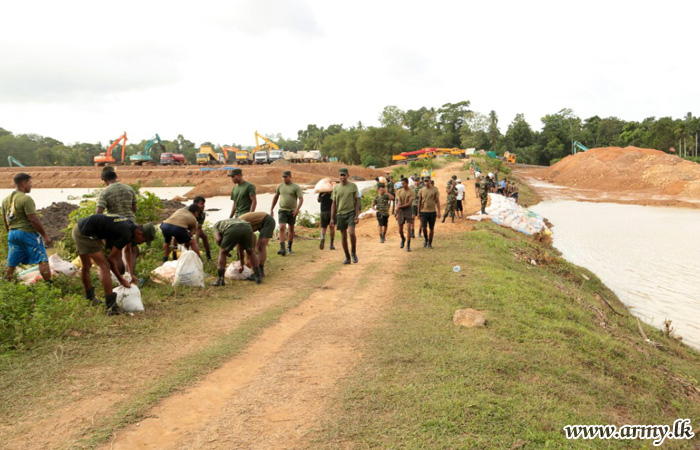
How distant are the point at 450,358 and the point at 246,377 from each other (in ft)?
5.93

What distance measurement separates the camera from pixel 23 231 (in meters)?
5.74

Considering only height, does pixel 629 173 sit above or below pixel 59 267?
above

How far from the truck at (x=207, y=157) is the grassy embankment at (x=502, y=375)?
4904 centimetres

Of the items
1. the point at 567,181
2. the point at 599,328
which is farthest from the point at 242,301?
the point at 567,181

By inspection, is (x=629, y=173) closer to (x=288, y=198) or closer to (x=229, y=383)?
(x=288, y=198)

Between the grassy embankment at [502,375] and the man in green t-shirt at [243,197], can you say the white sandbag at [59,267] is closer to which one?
the man in green t-shirt at [243,197]

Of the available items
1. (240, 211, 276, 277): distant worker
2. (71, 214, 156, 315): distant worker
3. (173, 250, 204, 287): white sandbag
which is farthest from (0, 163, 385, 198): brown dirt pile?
(71, 214, 156, 315): distant worker

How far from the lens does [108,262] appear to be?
5090 millimetres

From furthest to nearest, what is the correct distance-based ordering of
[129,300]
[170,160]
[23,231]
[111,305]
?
[170,160] → [23,231] → [129,300] → [111,305]

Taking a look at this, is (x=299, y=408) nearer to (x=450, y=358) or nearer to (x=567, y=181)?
(x=450, y=358)

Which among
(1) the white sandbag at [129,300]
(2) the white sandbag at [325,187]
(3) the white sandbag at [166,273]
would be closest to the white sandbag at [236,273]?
(3) the white sandbag at [166,273]

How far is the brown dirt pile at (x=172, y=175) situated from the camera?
139ft

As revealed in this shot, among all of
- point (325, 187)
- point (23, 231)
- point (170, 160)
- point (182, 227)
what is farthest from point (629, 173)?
point (170, 160)

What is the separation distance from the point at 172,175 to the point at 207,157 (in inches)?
303
